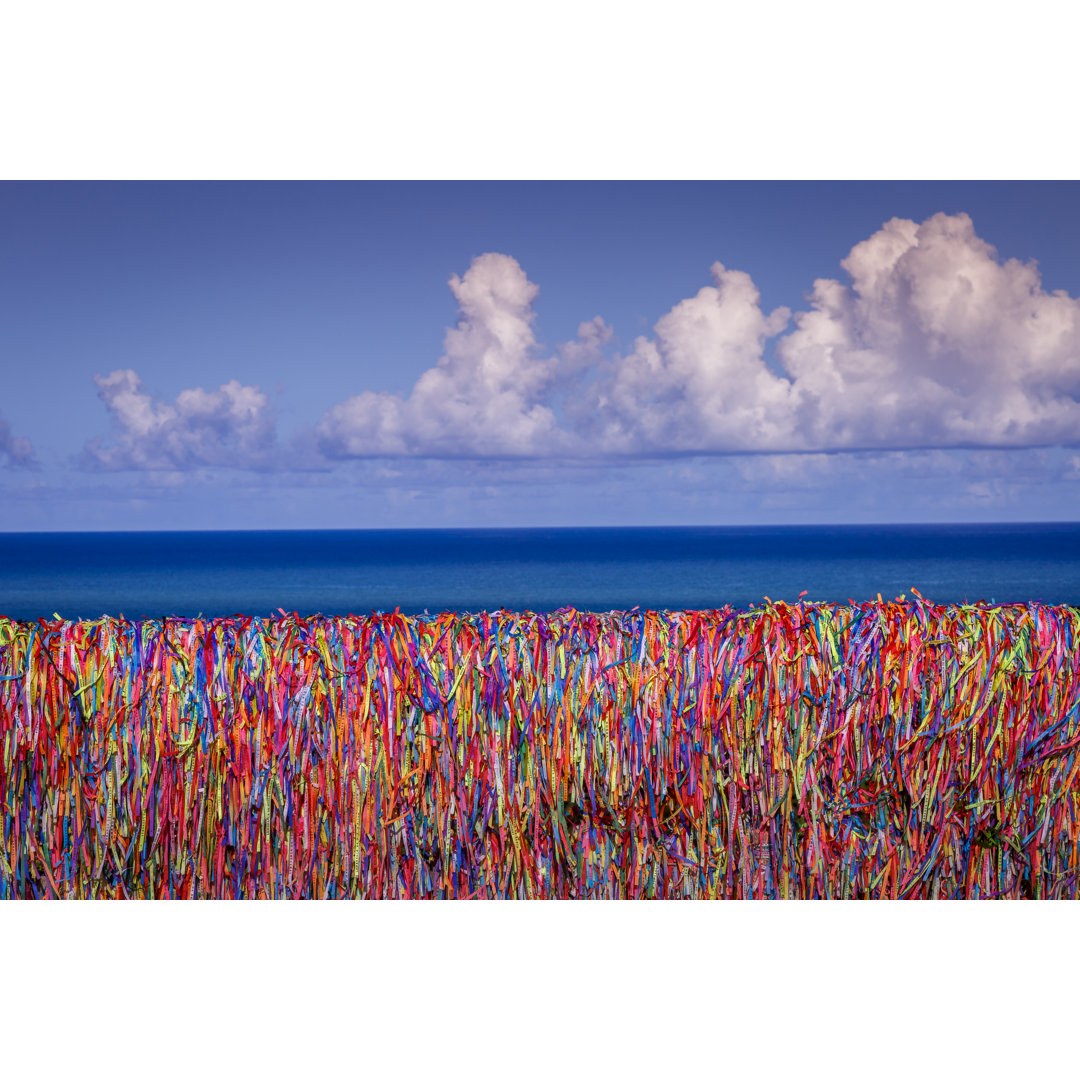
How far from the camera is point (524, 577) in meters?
39.2

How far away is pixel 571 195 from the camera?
946cm

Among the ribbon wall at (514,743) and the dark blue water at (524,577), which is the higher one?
the dark blue water at (524,577)

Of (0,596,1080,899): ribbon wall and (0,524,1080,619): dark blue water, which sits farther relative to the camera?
(0,524,1080,619): dark blue water

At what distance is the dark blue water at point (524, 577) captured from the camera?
3008cm

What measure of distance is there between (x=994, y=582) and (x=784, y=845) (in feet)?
112

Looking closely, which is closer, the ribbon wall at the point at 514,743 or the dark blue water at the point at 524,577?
the ribbon wall at the point at 514,743

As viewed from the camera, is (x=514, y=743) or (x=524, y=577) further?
(x=524, y=577)

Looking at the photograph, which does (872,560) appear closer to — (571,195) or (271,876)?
(571,195)

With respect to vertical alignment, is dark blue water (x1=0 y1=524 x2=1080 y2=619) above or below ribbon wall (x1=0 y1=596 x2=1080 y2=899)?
above

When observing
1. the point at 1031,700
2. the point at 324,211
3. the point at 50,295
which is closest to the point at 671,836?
the point at 1031,700

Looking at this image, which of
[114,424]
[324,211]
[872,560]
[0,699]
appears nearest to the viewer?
[0,699]

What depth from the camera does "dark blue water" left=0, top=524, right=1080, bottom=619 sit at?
98.7ft

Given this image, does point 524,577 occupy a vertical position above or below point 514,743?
above

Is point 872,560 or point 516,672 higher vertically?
point 872,560
